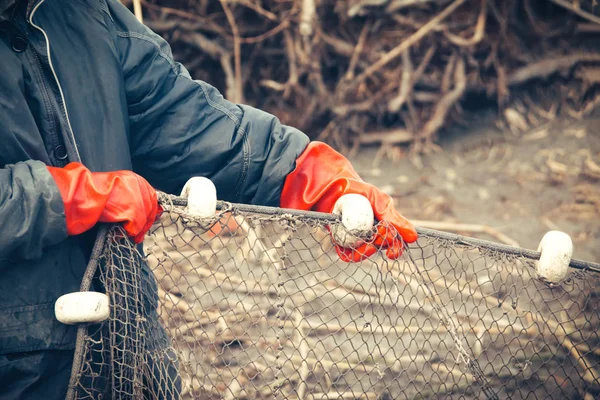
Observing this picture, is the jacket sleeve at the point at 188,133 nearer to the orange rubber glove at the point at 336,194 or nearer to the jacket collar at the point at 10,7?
the orange rubber glove at the point at 336,194

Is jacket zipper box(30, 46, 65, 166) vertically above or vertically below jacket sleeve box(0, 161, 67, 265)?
A: above

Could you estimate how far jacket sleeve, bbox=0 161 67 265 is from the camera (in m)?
1.54

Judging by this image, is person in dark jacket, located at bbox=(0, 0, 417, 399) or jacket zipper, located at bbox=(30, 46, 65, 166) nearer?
person in dark jacket, located at bbox=(0, 0, 417, 399)

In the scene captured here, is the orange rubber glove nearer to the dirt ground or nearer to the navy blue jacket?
the navy blue jacket

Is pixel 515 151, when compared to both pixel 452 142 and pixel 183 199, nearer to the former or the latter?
pixel 452 142

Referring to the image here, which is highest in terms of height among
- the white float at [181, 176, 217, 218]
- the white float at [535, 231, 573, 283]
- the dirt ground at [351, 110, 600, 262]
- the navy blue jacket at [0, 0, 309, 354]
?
the dirt ground at [351, 110, 600, 262]

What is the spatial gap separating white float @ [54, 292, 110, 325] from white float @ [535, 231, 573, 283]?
1.39 m

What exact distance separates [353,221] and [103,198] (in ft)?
2.47

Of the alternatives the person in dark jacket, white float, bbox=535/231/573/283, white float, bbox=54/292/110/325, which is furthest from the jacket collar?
white float, bbox=535/231/573/283

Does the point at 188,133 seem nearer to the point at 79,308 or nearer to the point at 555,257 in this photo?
the point at 79,308

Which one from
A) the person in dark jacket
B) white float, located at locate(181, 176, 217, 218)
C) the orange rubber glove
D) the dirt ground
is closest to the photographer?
the person in dark jacket

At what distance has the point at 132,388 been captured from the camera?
1882 mm

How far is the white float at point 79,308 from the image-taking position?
63.6 inches

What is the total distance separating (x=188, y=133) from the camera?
212cm
